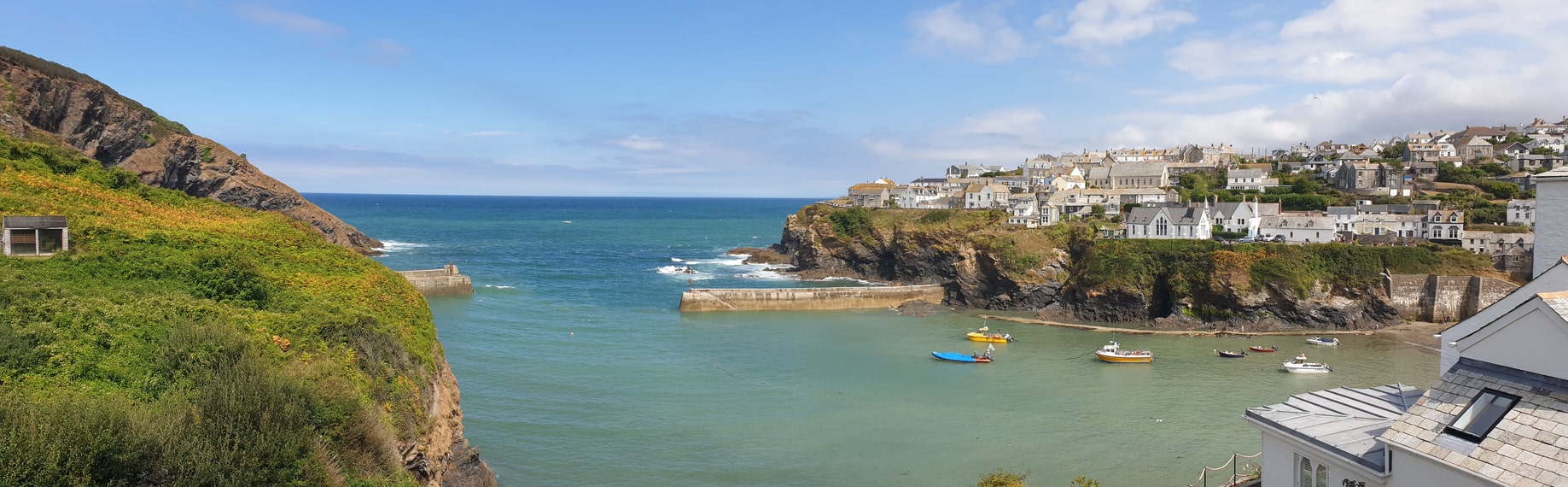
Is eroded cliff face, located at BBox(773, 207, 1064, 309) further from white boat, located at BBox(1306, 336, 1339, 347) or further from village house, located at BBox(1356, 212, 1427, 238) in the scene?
village house, located at BBox(1356, 212, 1427, 238)

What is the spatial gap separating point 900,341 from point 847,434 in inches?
685

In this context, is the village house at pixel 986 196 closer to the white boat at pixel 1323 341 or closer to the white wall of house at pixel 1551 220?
the white boat at pixel 1323 341

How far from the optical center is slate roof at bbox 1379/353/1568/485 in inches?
302

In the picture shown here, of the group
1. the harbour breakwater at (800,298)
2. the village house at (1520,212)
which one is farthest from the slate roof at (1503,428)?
the village house at (1520,212)

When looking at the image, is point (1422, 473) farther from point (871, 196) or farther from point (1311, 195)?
point (871, 196)

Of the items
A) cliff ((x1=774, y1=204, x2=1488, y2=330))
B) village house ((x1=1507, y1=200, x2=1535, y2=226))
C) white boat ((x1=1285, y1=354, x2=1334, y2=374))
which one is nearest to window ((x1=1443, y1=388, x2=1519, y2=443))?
white boat ((x1=1285, y1=354, x2=1334, y2=374))

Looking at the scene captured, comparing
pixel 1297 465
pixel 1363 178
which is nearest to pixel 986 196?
pixel 1363 178

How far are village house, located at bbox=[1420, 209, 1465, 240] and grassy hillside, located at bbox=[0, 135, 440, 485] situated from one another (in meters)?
61.3

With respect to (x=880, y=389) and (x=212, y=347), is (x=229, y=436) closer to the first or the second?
(x=212, y=347)

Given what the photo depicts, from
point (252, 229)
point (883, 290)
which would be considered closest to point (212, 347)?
point (252, 229)

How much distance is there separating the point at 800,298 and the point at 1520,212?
4805 cm

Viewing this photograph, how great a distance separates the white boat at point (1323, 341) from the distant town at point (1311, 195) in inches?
553

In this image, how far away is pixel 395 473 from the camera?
12.6 m


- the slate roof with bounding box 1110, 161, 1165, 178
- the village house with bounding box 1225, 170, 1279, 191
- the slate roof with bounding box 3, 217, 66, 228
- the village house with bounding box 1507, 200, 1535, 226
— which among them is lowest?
the slate roof with bounding box 3, 217, 66, 228
